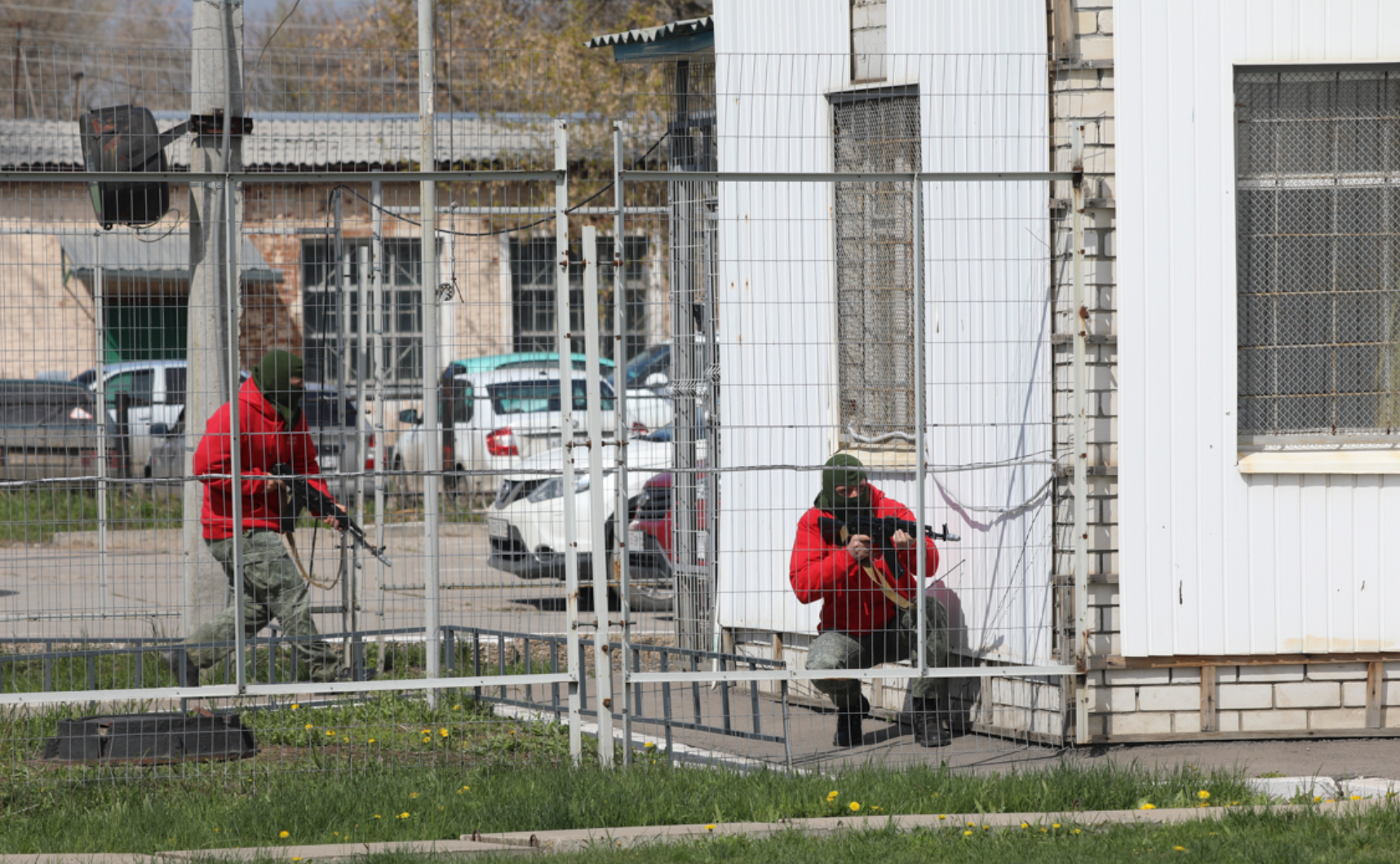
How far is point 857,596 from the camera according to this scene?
6.82 meters

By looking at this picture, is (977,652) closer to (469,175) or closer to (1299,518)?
(1299,518)

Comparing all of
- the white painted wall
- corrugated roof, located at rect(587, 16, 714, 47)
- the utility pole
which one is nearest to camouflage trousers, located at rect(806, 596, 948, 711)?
the white painted wall

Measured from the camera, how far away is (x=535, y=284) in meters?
6.31

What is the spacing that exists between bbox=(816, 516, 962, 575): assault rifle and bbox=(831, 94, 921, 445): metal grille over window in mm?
766

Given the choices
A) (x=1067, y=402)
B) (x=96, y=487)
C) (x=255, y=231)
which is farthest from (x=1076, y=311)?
(x=96, y=487)

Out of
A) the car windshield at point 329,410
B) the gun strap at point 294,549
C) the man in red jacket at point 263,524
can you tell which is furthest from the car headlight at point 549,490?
the man in red jacket at point 263,524

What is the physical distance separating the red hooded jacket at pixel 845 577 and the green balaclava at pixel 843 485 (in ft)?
0.15

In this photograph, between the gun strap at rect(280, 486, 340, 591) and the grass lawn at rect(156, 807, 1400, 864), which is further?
the gun strap at rect(280, 486, 340, 591)

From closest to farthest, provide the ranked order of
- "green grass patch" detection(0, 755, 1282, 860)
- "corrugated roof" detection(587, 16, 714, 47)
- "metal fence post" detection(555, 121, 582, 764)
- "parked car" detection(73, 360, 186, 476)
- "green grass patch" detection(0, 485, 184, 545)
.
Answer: "green grass patch" detection(0, 755, 1282, 860) < "metal fence post" detection(555, 121, 582, 764) < "green grass patch" detection(0, 485, 184, 545) < "parked car" detection(73, 360, 186, 476) < "corrugated roof" detection(587, 16, 714, 47)

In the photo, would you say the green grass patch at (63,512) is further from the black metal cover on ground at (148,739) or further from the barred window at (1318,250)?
the barred window at (1318,250)

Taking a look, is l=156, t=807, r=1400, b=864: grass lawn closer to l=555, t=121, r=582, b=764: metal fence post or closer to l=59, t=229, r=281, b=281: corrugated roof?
l=555, t=121, r=582, b=764: metal fence post

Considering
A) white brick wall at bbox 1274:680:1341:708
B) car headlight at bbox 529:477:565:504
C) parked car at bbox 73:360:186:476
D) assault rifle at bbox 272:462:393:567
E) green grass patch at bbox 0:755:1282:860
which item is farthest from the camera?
car headlight at bbox 529:477:565:504

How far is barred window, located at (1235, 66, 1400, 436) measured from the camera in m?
6.84

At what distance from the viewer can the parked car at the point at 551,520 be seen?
721 cm
